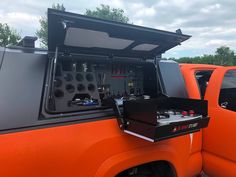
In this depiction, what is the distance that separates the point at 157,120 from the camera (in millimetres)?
2184

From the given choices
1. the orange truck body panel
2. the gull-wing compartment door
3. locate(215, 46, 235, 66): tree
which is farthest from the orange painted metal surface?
locate(215, 46, 235, 66): tree

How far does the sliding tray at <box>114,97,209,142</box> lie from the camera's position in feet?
6.59

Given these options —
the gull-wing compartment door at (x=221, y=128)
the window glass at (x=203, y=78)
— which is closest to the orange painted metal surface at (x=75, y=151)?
the gull-wing compartment door at (x=221, y=128)

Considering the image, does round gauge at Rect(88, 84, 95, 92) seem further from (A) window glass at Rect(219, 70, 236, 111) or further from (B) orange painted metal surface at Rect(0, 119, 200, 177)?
(A) window glass at Rect(219, 70, 236, 111)

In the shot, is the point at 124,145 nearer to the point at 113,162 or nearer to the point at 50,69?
the point at 113,162

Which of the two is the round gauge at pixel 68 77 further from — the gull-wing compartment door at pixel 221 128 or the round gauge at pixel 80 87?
the gull-wing compartment door at pixel 221 128

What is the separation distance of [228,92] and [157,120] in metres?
1.57

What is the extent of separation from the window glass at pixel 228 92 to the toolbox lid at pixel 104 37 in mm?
962

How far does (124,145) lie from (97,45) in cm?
97

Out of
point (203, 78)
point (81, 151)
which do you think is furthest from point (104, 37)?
point (203, 78)

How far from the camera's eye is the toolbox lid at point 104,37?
6.64 ft

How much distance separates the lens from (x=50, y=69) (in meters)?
2.18

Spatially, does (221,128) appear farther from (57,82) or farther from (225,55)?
(225,55)

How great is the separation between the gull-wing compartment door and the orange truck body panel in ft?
1.81
